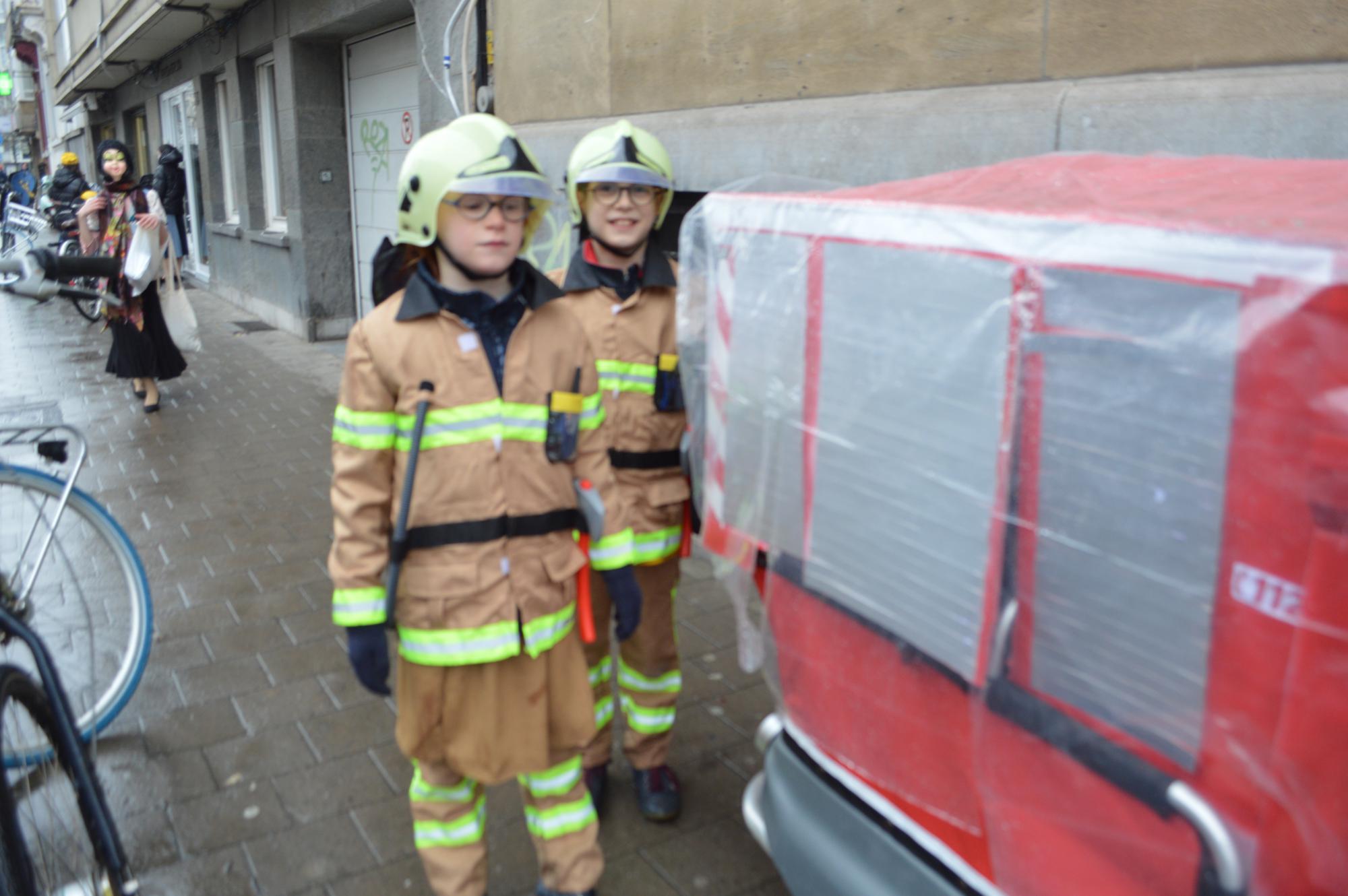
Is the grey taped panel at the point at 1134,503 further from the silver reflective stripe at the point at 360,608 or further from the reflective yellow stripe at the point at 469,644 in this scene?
the silver reflective stripe at the point at 360,608

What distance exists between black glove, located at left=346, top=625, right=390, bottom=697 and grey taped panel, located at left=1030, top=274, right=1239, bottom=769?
136 cm

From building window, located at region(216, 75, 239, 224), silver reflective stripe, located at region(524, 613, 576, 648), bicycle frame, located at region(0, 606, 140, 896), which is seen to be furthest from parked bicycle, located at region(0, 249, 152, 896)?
building window, located at region(216, 75, 239, 224)

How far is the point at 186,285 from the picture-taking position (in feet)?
54.9

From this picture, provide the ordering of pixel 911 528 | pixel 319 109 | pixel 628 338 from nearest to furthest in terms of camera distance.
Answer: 1. pixel 911 528
2. pixel 628 338
3. pixel 319 109

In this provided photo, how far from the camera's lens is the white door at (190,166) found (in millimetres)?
16703

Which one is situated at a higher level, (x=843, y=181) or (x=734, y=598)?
(x=843, y=181)

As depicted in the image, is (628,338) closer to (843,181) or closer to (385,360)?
(385,360)

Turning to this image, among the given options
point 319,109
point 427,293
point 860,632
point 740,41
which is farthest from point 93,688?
point 319,109

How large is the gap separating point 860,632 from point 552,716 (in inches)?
37.3

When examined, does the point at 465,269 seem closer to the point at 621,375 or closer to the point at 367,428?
the point at 367,428

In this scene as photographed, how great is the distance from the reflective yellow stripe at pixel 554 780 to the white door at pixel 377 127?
7.36 metres

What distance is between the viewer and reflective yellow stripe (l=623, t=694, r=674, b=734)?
A: 2.93 meters

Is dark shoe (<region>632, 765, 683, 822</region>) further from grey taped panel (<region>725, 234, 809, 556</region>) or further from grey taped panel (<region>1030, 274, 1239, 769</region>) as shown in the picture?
grey taped panel (<region>1030, 274, 1239, 769</region>)

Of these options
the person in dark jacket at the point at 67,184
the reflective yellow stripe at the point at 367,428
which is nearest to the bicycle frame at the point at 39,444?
the reflective yellow stripe at the point at 367,428
